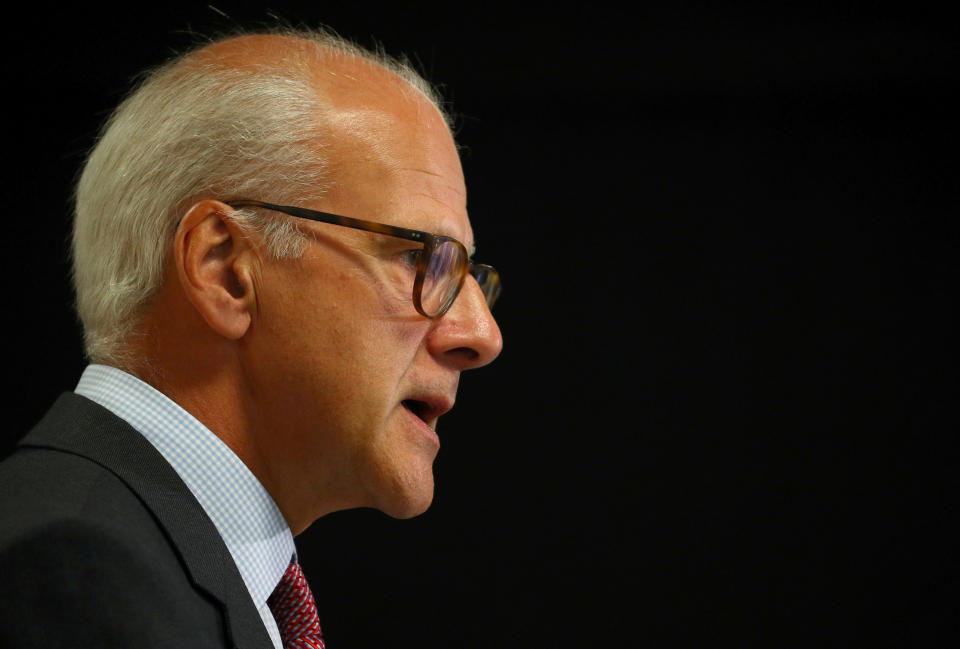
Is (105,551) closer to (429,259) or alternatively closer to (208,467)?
(208,467)

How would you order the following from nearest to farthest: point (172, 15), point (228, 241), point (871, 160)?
point (228, 241), point (172, 15), point (871, 160)

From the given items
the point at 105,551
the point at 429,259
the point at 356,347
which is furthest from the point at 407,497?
the point at 105,551

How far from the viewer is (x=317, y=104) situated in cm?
130

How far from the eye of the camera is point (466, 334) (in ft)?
4.32

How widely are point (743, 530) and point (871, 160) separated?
1087mm

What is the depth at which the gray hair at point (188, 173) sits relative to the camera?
125cm

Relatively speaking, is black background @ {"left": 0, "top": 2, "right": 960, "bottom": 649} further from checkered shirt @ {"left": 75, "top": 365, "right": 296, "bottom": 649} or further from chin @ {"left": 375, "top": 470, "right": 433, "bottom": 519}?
checkered shirt @ {"left": 75, "top": 365, "right": 296, "bottom": 649}

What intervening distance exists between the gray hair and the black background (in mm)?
1159

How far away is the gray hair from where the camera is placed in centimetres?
125

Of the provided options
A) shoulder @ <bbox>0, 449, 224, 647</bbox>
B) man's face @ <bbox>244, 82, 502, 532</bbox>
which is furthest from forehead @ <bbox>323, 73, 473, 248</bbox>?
shoulder @ <bbox>0, 449, 224, 647</bbox>

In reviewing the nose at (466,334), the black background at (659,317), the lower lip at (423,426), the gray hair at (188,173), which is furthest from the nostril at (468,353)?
the black background at (659,317)

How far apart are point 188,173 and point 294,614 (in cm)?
63

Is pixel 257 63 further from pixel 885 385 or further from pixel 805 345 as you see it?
pixel 885 385

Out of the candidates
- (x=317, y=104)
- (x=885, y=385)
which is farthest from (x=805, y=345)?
(x=317, y=104)
